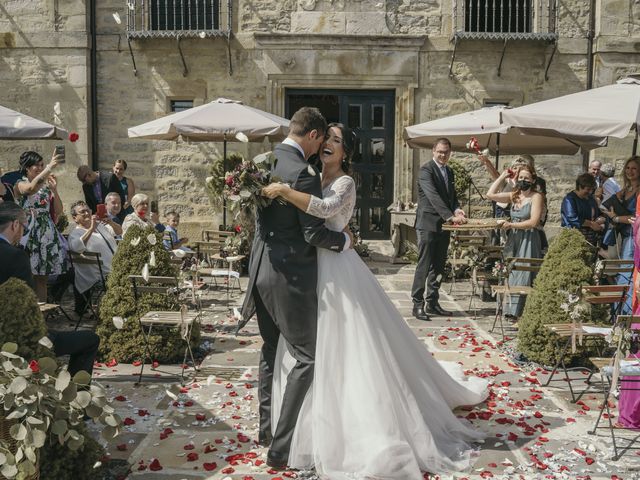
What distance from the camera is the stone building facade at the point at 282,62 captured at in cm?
1368

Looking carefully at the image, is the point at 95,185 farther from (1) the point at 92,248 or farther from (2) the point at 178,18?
(2) the point at 178,18

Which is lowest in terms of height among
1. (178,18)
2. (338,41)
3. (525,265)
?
(525,265)

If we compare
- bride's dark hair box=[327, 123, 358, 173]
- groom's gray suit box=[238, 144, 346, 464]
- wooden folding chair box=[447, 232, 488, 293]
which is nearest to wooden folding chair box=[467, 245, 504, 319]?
wooden folding chair box=[447, 232, 488, 293]

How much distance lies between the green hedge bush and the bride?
51.7 inches

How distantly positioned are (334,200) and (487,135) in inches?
306

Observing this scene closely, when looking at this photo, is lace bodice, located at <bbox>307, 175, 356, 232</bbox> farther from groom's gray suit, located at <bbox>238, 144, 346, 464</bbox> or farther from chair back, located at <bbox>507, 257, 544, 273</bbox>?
chair back, located at <bbox>507, 257, 544, 273</bbox>

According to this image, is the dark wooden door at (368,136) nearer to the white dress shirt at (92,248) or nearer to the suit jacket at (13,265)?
the white dress shirt at (92,248)

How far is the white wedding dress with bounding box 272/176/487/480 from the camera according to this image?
392cm

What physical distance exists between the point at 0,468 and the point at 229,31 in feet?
37.8

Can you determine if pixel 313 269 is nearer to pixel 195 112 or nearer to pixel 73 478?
pixel 73 478

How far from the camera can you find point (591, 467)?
423 cm

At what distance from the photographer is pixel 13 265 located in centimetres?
459

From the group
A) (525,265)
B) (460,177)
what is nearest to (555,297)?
(525,265)

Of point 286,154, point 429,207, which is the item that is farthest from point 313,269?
point 429,207
